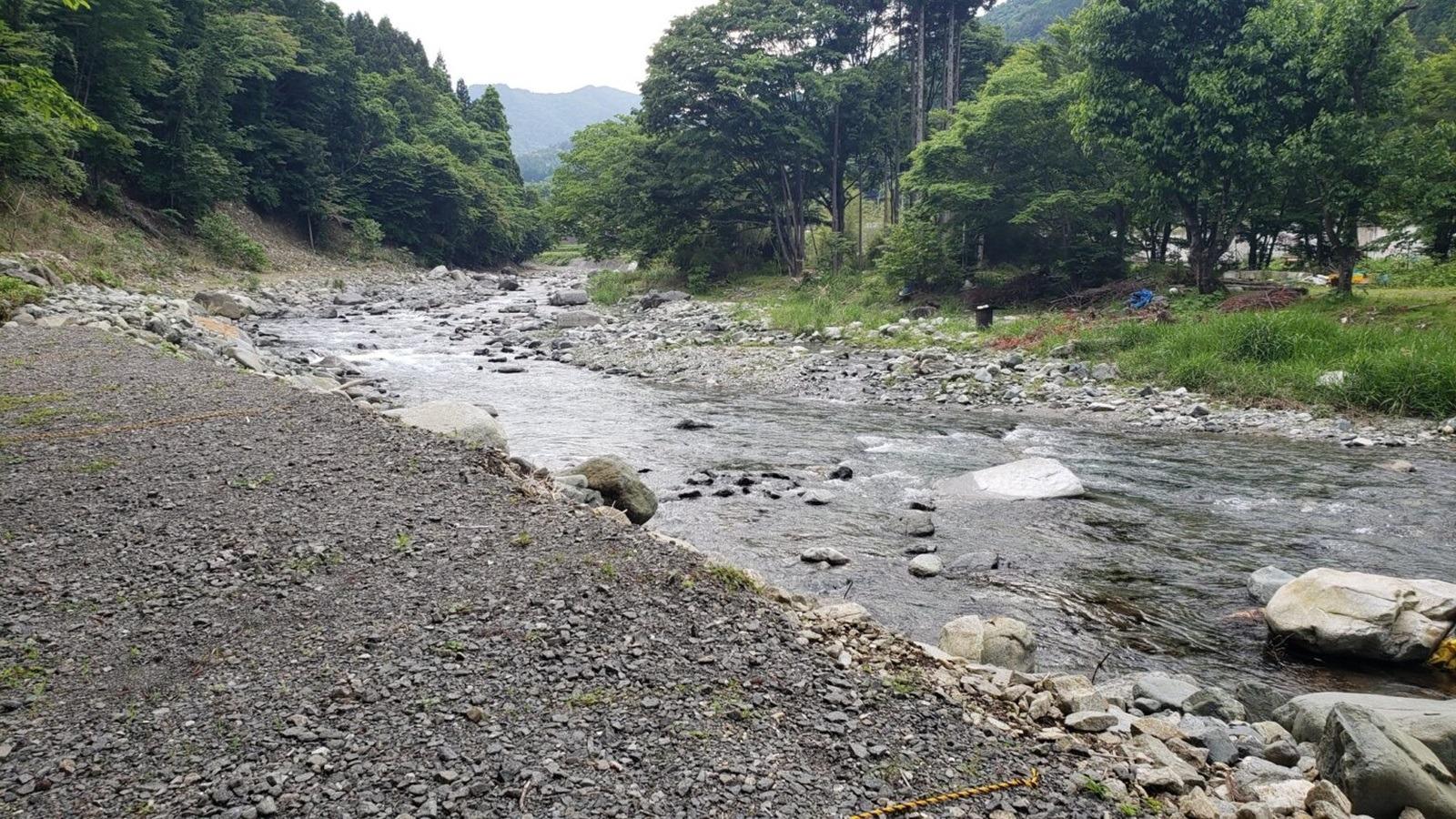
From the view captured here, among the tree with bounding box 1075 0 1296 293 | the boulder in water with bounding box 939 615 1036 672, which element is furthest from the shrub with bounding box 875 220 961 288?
the boulder in water with bounding box 939 615 1036 672

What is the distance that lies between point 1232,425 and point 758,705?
1177cm

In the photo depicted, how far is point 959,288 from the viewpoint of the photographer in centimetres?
2514

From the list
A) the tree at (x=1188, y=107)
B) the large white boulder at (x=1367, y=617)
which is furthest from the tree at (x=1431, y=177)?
the large white boulder at (x=1367, y=617)

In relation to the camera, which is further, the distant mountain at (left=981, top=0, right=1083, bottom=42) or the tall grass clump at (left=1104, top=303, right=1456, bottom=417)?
the distant mountain at (left=981, top=0, right=1083, bottom=42)

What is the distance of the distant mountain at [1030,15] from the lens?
97.8m

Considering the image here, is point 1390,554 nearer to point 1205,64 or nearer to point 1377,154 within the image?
point 1377,154

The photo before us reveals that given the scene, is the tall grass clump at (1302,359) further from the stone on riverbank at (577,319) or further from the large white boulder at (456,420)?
the stone on riverbank at (577,319)

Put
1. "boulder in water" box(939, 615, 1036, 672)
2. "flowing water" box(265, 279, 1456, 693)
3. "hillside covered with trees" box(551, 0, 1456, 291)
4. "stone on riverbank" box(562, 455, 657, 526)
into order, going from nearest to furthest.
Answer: "boulder in water" box(939, 615, 1036, 672)
"flowing water" box(265, 279, 1456, 693)
"stone on riverbank" box(562, 455, 657, 526)
"hillside covered with trees" box(551, 0, 1456, 291)

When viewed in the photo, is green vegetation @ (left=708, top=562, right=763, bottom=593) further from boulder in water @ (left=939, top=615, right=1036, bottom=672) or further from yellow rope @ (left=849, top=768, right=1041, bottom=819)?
yellow rope @ (left=849, top=768, right=1041, bottom=819)

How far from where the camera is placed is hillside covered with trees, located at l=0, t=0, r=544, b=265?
25.6m

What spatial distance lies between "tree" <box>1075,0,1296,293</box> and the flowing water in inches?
355

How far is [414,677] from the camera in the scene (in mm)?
3605

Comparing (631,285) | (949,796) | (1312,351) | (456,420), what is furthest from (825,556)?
(631,285)

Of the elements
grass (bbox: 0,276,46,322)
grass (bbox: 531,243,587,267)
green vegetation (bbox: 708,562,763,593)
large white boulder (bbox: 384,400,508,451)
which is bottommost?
green vegetation (bbox: 708,562,763,593)
